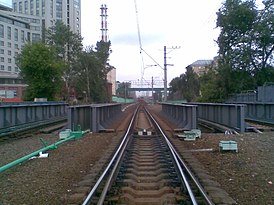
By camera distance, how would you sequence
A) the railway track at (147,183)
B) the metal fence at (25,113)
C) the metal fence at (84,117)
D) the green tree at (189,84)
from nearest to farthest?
1. the railway track at (147,183)
2. the metal fence at (84,117)
3. the metal fence at (25,113)
4. the green tree at (189,84)

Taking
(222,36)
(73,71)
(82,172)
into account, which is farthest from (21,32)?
(82,172)

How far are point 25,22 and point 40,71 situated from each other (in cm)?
7506

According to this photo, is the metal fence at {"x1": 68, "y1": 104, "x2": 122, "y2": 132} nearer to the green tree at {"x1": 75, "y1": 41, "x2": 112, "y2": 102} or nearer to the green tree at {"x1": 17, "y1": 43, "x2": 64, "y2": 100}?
the green tree at {"x1": 17, "y1": 43, "x2": 64, "y2": 100}

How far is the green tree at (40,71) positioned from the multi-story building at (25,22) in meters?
49.3

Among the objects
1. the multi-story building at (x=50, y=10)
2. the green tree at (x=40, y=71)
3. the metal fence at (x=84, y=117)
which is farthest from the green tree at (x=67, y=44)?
the multi-story building at (x=50, y=10)

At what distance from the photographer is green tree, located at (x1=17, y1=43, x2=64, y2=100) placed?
44.6m

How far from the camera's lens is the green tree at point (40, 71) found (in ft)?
146

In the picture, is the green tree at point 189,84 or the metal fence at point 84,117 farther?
the green tree at point 189,84

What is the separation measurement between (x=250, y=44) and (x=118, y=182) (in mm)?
41734

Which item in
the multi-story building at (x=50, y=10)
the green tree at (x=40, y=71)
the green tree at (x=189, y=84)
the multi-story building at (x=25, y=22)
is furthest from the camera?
the multi-story building at (x=50, y=10)

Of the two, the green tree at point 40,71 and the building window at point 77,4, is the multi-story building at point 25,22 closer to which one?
the building window at point 77,4

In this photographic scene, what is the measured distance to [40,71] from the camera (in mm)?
44906

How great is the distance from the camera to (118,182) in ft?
25.5

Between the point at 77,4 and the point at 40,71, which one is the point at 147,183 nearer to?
the point at 40,71
